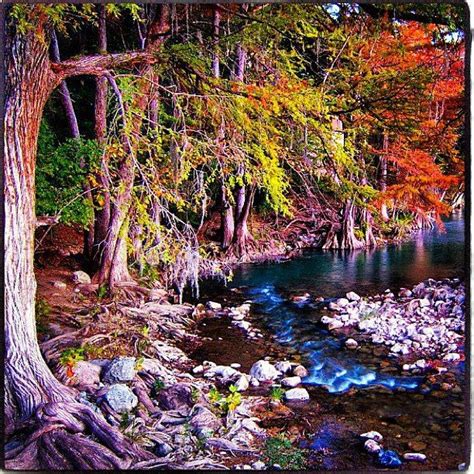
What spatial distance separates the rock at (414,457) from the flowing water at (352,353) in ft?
0.10

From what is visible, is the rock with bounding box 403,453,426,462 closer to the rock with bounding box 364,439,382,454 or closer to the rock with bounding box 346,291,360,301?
the rock with bounding box 364,439,382,454

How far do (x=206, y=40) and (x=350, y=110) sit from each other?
855mm

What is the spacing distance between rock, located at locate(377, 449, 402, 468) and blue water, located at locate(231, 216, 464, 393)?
12.9 inches

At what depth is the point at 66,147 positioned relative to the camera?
263 centimetres

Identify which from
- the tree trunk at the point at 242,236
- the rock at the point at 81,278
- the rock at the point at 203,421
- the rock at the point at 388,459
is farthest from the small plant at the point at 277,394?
the rock at the point at 81,278

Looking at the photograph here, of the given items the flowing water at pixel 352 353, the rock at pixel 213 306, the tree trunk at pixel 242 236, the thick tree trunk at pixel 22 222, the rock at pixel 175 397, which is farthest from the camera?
the tree trunk at pixel 242 236

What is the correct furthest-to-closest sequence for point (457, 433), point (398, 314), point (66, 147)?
point (398, 314), point (66, 147), point (457, 433)

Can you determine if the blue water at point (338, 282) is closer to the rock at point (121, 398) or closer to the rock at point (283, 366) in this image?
the rock at point (283, 366)

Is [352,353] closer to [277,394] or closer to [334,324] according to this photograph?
[334,324]

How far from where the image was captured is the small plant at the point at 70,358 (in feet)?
8.27

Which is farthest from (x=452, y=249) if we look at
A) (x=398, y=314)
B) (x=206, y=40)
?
(x=206, y=40)

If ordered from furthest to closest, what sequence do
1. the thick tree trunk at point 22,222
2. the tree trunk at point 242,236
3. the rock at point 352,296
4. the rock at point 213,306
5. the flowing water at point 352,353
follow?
1. the tree trunk at point 242,236
2. the rock at point 213,306
3. the rock at point 352,296
4. the flowing water at point 352,353
5. the thick tree trunk at point 22,222

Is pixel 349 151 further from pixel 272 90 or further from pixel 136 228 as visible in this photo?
pixel 136 228

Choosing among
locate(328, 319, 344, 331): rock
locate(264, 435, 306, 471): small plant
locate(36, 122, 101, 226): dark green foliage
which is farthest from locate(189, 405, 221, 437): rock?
locate(36, 122, 101, 226): dark green foliage
